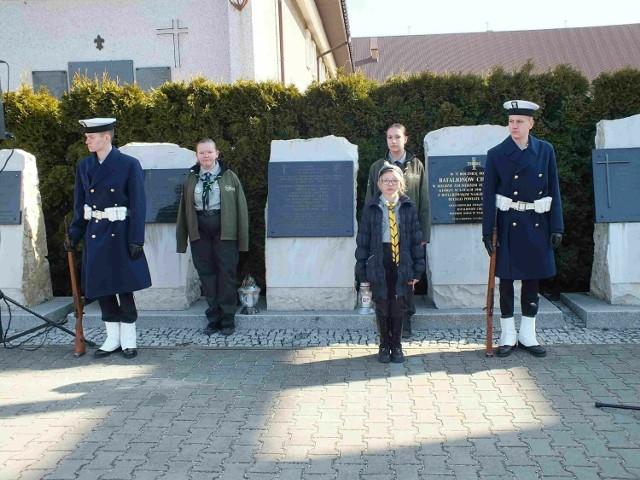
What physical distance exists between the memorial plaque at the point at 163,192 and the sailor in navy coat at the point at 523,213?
3068mm

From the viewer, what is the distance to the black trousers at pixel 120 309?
5.74m

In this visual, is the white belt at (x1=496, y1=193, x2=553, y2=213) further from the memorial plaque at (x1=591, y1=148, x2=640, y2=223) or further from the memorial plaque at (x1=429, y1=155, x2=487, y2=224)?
the memorial plaque at (x1=591, y1=148, x2=640, y2=223)

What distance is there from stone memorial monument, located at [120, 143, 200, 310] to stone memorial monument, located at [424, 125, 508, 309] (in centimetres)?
246

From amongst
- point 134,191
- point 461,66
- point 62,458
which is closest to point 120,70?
point 134,191

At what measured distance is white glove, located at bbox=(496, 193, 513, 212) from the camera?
5.48m

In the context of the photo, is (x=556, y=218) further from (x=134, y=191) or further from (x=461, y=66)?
(x=461, y=66)

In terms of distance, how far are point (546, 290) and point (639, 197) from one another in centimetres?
153

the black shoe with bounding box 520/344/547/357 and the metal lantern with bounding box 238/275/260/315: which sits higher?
the metal lantern with bounding box 238/275/260/315

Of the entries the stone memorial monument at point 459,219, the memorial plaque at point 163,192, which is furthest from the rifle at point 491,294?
the memorial plaque at point 163,192

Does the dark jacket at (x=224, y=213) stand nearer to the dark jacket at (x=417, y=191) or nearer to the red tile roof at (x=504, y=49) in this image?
the dark jacket at (x=417, y=191)

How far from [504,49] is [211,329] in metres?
33.2

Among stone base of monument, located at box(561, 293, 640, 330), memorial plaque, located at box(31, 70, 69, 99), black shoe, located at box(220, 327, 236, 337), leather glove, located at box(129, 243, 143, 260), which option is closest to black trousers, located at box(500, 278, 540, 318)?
stone base of monument, located at box(561, 293, 640, 330)

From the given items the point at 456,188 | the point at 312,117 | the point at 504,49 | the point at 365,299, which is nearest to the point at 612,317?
the point at 456,188

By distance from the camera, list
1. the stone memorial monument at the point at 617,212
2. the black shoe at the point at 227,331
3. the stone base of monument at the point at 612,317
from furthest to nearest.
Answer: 1. the stone memorial monument at the point at 617,212
2. the black shoe at the point at 227,331
3. the stone base of monument at the point at 612,317
